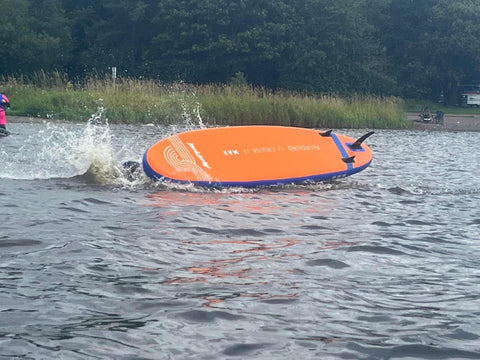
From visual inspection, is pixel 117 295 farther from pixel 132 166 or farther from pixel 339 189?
pixel 339 189

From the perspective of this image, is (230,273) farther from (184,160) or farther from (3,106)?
(3,106)

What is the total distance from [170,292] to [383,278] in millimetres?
1508

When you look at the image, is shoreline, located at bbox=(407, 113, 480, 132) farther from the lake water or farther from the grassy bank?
the lake water

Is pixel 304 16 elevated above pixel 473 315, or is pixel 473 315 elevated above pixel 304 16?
pixel 304 16

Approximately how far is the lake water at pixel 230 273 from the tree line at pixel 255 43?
39.1 meters

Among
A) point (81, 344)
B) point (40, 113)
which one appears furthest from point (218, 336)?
point (40, 113)

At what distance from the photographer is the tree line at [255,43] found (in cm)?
4744

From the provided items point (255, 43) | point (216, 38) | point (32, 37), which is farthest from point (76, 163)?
point (32, 37)

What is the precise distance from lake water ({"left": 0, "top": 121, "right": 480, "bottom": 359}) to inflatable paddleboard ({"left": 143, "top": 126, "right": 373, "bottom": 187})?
8.5 inches

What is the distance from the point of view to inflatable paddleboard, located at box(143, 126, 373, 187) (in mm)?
8977

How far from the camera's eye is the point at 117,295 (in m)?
4.48

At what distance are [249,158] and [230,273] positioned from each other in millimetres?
4334

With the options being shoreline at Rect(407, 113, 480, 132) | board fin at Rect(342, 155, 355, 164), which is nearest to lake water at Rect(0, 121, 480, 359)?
board fin at Rect(342, 155, 355, 164)

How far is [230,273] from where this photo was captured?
16.8 ft
